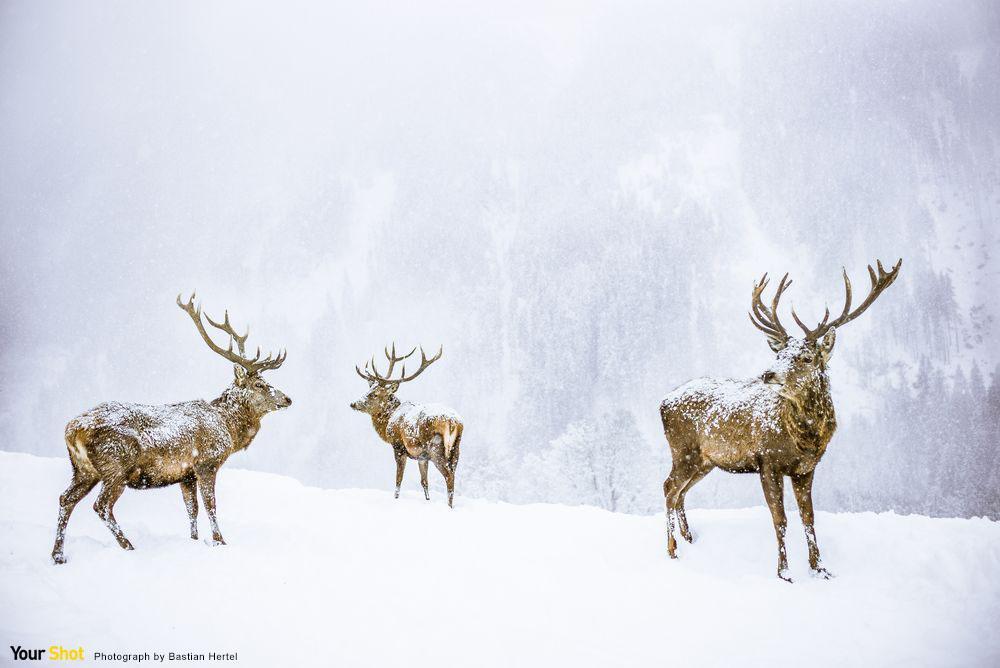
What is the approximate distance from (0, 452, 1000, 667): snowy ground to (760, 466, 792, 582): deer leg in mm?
167

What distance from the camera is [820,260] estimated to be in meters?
147

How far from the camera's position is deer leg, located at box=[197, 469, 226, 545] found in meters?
5.98

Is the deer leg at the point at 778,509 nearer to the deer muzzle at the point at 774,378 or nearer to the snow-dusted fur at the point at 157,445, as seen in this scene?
the deer muzzle at the point at 774,378

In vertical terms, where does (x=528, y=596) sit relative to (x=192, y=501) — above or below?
below

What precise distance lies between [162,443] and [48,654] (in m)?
2.66

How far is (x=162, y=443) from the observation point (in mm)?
5852

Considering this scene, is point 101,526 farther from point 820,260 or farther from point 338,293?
point 338,293

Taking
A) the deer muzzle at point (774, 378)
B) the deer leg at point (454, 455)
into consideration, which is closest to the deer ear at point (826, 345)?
the deer muzzle at point (774, 378)

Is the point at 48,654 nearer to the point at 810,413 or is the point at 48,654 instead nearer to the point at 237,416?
A: the point at 237,416

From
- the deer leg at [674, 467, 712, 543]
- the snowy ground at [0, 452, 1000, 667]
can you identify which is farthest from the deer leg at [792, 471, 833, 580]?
the deer leg at [674, 467, 712, 543]

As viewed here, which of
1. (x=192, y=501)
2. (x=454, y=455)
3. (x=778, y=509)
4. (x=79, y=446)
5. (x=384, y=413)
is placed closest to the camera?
(x=778, y=509)

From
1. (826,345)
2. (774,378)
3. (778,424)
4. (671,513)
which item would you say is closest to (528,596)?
(671,513)

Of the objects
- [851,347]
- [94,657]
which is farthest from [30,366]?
[851,347]

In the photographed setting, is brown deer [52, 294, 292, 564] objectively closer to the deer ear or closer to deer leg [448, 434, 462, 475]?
deer leg [448, 434, 462, 475]
